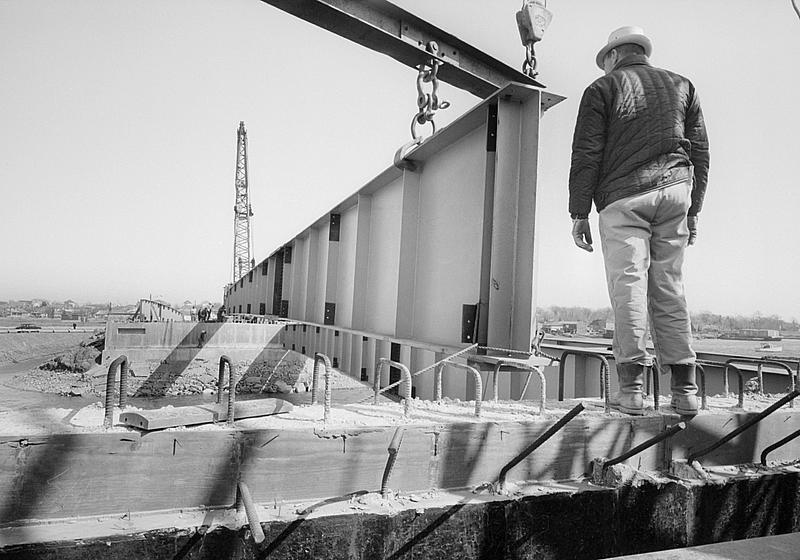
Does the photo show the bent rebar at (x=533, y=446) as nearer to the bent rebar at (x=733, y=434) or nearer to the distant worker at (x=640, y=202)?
the distant worker at (x=640, y=202)

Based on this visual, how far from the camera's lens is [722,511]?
341 cm

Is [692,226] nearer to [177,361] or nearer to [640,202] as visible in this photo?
[640,202]

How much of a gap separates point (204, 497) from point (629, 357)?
2.72 meters

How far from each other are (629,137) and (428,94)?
3172 mm

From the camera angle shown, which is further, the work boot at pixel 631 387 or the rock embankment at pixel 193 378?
the rock embankment at pixel 193 378

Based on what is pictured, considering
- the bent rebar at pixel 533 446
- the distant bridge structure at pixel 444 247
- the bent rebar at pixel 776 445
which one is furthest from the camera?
the distant bridge structure at pixel 444 247

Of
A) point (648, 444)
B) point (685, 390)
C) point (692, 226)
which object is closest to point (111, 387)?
point (648, 444)

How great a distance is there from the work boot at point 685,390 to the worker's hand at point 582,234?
1.02m

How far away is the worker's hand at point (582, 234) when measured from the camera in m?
3.61

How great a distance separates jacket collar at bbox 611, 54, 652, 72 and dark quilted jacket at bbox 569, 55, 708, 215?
91 millimetres

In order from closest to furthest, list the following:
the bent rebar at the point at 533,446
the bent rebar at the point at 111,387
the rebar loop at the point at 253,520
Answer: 1. the rebar loop at the point at 253,520
2. the bent rebar at the point at 111,387
3. the bent rebar at the point at 533,446

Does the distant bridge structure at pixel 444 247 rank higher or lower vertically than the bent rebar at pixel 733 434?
higher

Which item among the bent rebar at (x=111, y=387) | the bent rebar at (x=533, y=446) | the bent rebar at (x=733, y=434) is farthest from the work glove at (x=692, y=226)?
the bent rebar at (x=111, y=387)

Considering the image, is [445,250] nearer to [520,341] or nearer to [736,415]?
[520,341]
